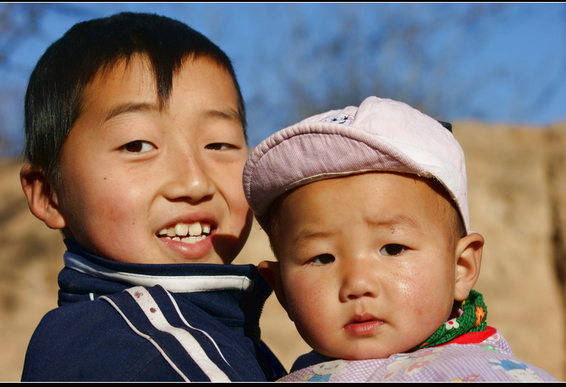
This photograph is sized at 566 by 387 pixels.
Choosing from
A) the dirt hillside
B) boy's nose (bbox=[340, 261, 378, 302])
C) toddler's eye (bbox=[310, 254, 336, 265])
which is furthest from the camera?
A: the dirt hillside

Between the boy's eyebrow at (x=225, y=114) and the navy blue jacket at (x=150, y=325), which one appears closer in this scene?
the navy blue jacket at (x=150, y=325)

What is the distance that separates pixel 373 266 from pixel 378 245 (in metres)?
0.05

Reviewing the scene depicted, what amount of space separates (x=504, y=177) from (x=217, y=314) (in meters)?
6.61

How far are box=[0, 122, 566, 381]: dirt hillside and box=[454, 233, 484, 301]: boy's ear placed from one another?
4422mm

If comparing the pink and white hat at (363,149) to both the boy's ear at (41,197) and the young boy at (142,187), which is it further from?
the boy's ear at (41,197)

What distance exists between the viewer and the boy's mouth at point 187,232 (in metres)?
1.95

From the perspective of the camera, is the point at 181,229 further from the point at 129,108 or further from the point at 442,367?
the point at 442,367

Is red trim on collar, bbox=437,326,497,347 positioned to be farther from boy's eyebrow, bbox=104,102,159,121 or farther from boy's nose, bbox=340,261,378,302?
boy's eyebrow, bbox=104,102,159,121

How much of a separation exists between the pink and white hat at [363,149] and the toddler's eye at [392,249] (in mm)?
189

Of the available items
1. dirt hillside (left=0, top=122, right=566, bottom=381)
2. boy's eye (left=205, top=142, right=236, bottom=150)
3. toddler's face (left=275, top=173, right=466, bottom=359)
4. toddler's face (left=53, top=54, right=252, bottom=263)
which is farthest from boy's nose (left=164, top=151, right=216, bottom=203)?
dirt hillside (left=0, top=122, right=566, bottom=381)

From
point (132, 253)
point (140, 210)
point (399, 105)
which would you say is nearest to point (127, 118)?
point (140, 210)

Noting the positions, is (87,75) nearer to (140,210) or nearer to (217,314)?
(140,210)

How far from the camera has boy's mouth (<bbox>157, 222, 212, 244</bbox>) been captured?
195cm

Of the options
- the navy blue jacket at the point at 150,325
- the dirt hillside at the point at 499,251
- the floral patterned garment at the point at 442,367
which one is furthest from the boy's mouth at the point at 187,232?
the dirt hillside at the point at 499,251
